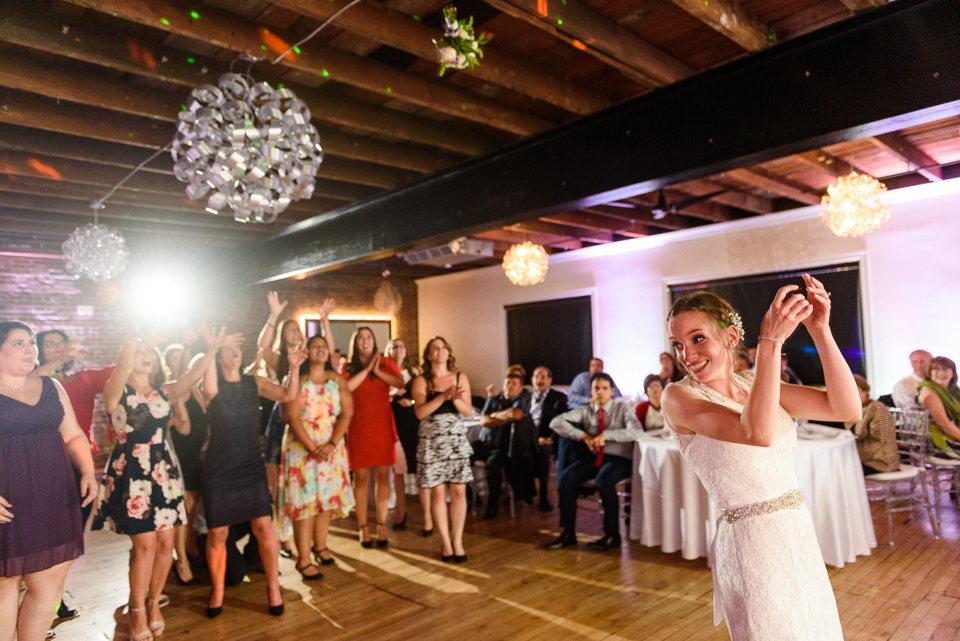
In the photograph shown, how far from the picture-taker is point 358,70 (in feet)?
10.5

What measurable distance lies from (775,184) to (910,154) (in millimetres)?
1158

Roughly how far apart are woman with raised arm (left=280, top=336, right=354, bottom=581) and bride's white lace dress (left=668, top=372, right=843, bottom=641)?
3191mm

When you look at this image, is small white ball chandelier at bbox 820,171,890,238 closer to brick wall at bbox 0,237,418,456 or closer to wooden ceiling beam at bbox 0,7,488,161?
wooden ceiling beam at bbox 0,7,488,161

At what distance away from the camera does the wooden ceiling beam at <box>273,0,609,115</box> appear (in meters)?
2.58

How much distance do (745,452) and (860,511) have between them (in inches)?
140

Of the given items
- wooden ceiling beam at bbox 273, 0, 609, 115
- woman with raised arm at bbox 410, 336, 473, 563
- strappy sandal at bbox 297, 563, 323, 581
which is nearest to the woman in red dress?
woman with raised arm at bbox 410, 336, 473, 563

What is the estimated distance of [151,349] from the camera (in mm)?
A: 3520

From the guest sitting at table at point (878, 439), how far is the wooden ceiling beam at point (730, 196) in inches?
103

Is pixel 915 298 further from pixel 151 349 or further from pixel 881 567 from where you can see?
pixel 151 349

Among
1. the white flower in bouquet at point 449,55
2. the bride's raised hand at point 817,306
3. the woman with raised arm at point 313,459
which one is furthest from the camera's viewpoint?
the woman with raised arm at point 313,459

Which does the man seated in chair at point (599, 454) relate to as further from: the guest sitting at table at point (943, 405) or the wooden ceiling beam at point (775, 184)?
the guest sitting at table at point (943, 405)

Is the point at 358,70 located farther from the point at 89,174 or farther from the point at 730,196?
the point at 730,196

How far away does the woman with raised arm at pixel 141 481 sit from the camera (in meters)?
3.33

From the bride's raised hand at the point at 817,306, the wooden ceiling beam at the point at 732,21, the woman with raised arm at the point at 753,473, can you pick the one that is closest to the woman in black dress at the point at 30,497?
the woman with raised arm at the point at 753,473
